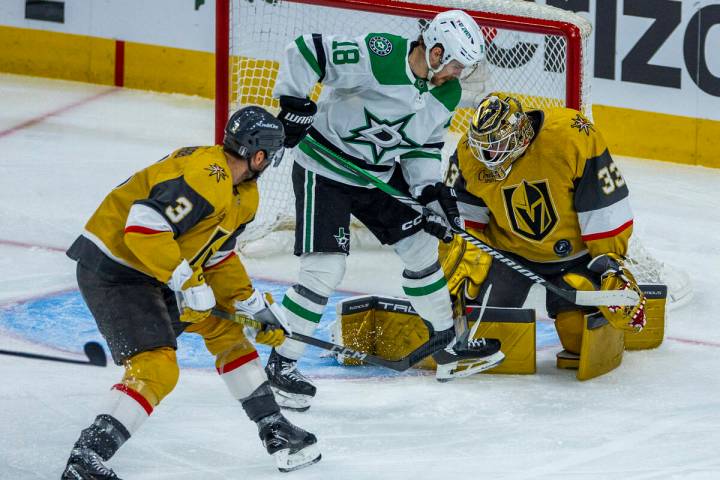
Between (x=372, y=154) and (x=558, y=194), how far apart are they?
0.57 meters

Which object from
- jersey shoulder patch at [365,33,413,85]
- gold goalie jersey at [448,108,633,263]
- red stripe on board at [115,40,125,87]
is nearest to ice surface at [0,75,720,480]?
gold goalie jersey at [448,108,633,263]

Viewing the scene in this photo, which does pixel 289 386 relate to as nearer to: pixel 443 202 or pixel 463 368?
pixel 463 368

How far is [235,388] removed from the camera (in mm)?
3498

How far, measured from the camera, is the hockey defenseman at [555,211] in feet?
13.5

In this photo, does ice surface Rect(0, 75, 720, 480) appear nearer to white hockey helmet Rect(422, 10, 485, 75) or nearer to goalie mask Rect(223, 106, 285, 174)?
goalie mask Rect(223, 106, 285, 174)

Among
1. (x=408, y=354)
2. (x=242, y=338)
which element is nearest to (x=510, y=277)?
(x=408, y=354)

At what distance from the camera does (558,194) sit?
4.16 meters

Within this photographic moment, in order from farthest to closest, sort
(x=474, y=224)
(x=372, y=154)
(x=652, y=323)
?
(x=652, y=323) < (x=474, y=224) < (x=372, y=154)

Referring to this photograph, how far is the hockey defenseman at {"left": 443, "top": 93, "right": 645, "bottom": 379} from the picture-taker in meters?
4.10

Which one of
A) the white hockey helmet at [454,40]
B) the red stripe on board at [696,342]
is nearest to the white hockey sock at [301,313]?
the white hockey helmet at [454,40]

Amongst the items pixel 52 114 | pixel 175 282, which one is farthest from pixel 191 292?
pixel 52 114

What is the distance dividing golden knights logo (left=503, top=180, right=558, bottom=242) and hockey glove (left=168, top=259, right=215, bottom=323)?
1.26 metres

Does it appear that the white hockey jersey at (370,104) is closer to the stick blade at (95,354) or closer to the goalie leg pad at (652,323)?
the goalie leg pad at (652,323)

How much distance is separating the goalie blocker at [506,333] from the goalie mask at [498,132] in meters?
0.50
